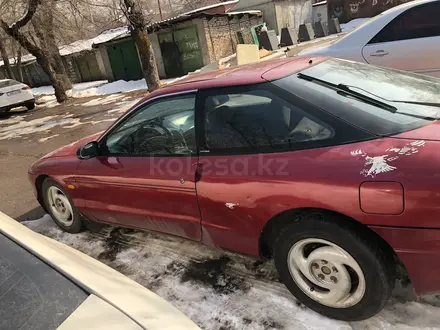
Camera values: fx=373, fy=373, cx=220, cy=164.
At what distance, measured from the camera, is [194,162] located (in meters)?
2.64

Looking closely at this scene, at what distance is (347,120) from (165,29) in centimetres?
1862

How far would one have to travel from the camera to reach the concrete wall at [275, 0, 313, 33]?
99.0ft

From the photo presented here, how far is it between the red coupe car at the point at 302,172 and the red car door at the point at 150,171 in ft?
0.04

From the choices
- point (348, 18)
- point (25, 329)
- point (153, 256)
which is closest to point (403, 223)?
point (25, 329)

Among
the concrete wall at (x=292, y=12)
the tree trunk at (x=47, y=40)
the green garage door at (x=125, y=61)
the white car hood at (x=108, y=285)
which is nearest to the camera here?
the white car hood at (x=108, y=285)

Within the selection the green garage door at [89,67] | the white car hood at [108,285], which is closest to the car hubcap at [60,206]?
the white car hood at [108,285]

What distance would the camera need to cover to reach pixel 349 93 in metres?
2.41

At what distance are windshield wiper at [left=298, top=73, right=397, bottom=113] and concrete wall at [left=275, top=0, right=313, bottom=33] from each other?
2943cm

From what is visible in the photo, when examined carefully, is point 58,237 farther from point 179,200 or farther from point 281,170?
point 281,170

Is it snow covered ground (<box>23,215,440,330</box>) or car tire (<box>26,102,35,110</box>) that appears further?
car tire (<box>26,102,35,110</box>)

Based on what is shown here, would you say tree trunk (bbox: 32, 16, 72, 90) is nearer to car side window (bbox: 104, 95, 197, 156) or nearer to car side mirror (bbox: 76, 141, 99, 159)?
car side mirror (bbox: 76, 141, 99, 159)

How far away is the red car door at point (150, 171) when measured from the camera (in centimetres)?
274

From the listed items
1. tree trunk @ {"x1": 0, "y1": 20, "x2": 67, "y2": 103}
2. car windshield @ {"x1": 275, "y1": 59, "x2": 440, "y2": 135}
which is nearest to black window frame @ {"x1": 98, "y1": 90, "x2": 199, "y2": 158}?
car windshield @ {"x1": 275, "y1": 59, "x2": 440, "y2": 135}

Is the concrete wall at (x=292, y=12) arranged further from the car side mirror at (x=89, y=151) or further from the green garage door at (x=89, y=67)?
the car side mirror at (x=89, y=151)
